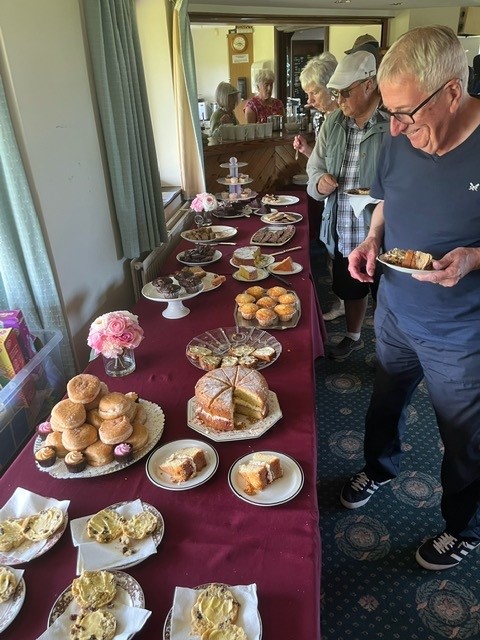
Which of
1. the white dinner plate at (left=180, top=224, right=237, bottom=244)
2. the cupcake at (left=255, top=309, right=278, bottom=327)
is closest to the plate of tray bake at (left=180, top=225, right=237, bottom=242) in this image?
the white dinner plate at (left=180, top=224, right=237, bottom=244)

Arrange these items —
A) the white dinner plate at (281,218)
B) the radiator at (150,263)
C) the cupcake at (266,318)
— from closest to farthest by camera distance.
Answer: the cupcake at (266,318)
the radiator at (150,263)
the white dinner plate at (281,218)

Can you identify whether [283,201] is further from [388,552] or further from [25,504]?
[25,504]

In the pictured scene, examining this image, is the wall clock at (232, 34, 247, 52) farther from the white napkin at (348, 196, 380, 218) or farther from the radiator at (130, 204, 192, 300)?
the white napkin at (348, 196, 380, 218)

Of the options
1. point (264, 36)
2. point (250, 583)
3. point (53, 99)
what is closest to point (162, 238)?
point (53, 99)

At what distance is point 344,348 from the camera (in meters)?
2.73

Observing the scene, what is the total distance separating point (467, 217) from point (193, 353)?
0.89 m

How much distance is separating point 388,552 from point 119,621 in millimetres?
1151

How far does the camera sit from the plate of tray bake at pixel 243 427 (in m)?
1.10

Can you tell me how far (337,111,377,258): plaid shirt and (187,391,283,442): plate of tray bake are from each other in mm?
1393

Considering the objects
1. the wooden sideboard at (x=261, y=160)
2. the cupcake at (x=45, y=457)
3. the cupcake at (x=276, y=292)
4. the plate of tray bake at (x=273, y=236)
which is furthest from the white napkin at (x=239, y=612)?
the wooden sideboard at (x=261, y=160)

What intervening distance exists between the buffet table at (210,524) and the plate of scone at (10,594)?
2cm

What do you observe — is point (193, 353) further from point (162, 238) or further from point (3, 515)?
point (162, 238)

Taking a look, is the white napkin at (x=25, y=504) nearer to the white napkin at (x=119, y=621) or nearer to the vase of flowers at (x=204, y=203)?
the white napkin at (x=119, y=621)

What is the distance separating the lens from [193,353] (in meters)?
1.45
